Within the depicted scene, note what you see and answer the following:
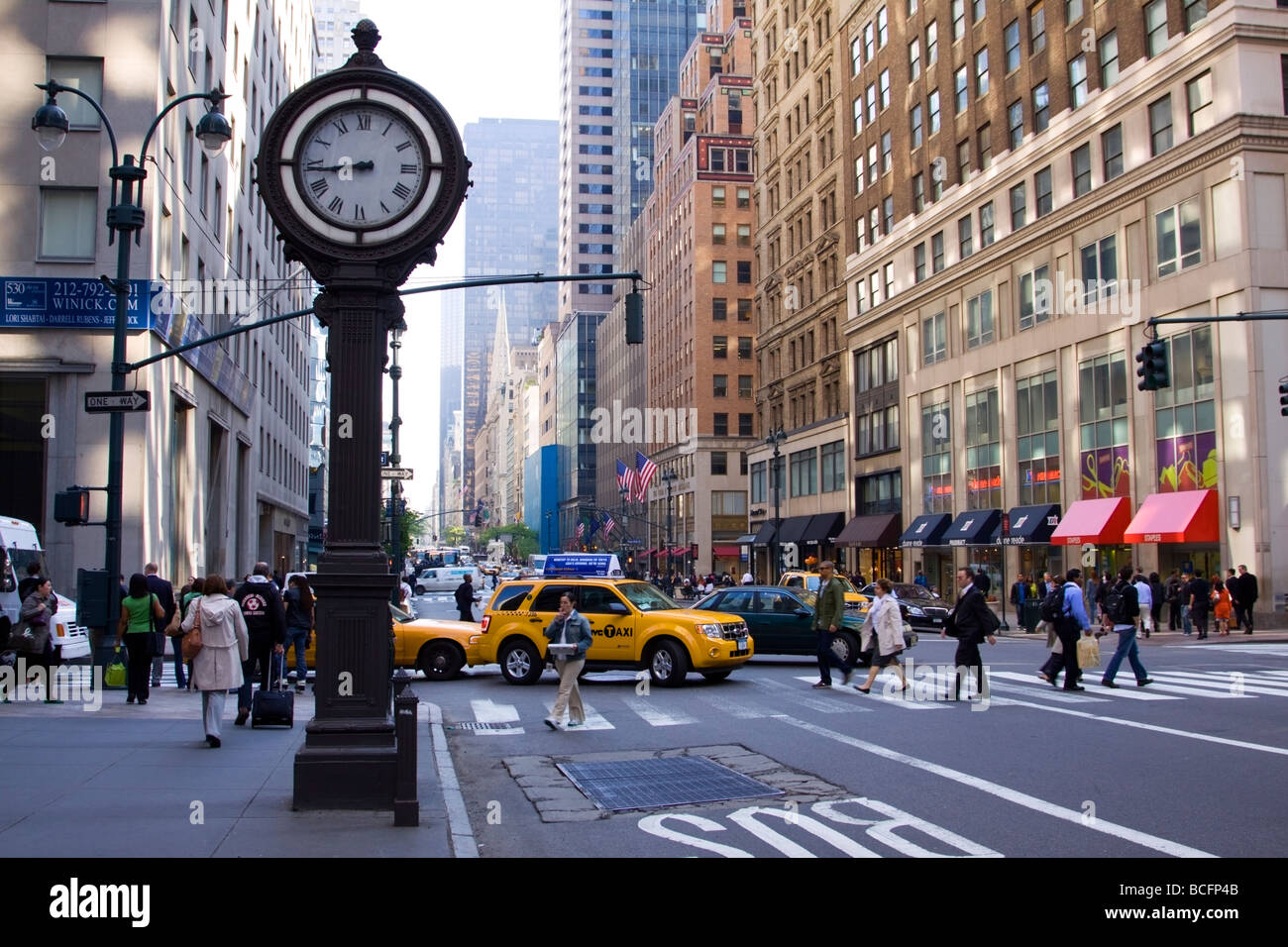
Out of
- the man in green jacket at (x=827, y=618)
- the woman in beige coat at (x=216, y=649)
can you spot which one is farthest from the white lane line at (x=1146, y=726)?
the woman in beige coat at (x=216, y=649)

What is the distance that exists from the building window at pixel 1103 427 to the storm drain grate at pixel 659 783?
1196 inches

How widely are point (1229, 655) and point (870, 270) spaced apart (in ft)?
124

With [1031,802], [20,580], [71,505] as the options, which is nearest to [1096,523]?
[1031,802]

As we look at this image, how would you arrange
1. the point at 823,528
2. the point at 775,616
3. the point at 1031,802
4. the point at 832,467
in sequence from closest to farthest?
the point at 1031,802 < the point at 775,616 < the point at 823,528 < the point at 832,467

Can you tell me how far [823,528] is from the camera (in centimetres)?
6494

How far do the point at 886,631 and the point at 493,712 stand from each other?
609 cm

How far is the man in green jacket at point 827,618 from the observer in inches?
736

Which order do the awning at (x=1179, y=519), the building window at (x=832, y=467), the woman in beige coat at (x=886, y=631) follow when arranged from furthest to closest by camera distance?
the building window at (x=832, y=467) < the awning at (x=1179, y=519) < the woman in beige coat at (x=886, y=631)

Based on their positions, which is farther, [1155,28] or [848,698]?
[1155,28]

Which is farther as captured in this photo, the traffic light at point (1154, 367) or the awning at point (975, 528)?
the awning at point (975, 528)

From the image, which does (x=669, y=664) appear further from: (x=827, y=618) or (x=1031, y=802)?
(x=1031, y=802)

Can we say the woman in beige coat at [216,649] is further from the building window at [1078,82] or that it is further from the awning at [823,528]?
the awning at [823,528]
